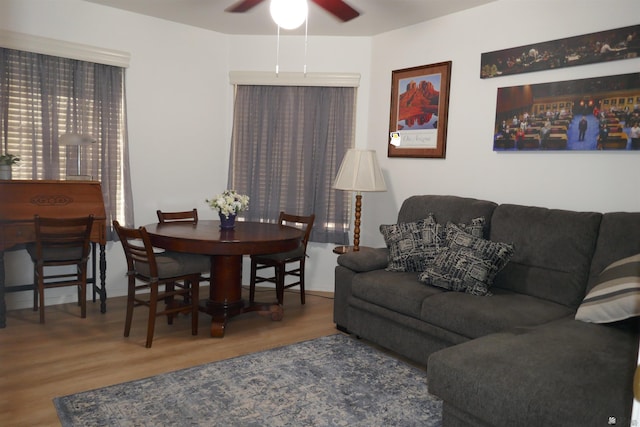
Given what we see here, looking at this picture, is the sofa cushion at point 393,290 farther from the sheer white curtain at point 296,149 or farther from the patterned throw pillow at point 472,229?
the sheer white curtain at point 296,149

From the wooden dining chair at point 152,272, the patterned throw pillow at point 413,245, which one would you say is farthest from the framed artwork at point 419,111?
the wooden dining chair at point 152,272

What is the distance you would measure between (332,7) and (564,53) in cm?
162

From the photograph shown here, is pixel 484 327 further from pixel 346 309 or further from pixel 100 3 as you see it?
pixel 100 3

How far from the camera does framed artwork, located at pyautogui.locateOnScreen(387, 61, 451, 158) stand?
404 cm

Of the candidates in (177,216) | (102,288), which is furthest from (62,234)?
(177,216)

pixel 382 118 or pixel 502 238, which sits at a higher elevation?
pixel 382 118

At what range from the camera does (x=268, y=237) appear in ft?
11.4

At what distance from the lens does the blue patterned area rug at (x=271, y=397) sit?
2355mm

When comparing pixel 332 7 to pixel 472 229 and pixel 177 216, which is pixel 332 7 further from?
pixel 177 216

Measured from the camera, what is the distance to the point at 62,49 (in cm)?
389

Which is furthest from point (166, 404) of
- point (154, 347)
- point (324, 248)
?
point (324, 248)

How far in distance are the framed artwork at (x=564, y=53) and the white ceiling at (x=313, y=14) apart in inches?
18.9

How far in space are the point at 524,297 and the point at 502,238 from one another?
435 millimetres

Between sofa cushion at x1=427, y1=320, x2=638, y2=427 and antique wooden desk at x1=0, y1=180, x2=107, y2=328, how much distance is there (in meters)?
2.85
